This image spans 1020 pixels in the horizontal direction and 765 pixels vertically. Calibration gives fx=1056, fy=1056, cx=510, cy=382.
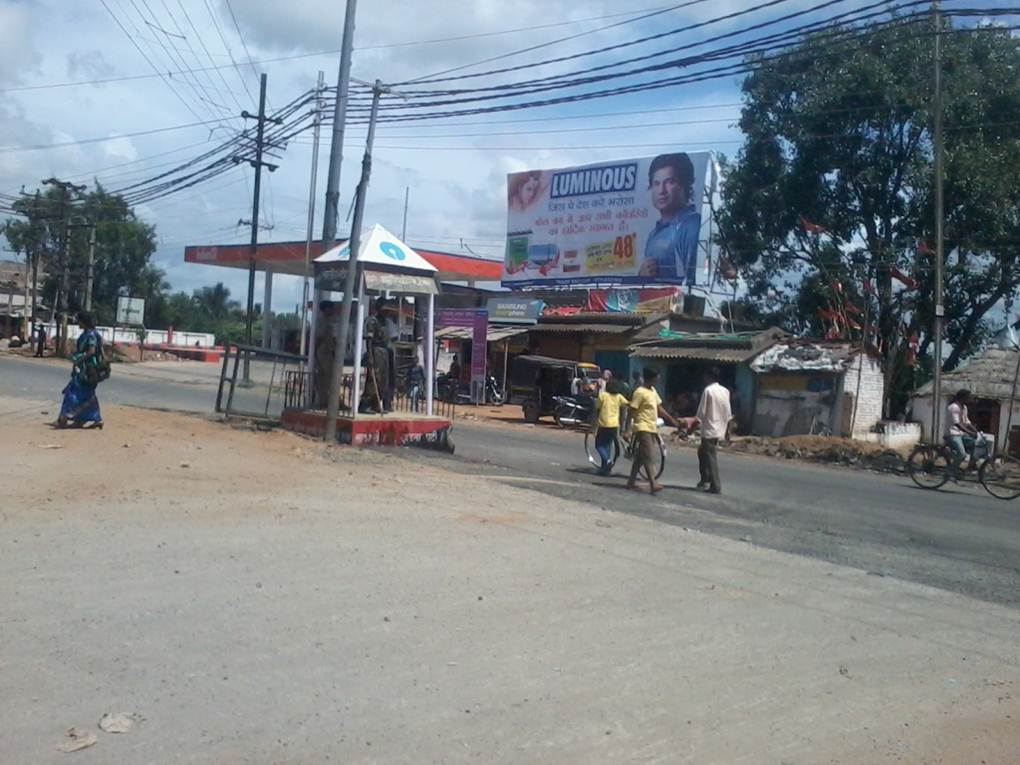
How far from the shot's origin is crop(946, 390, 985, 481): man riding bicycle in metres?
18.6

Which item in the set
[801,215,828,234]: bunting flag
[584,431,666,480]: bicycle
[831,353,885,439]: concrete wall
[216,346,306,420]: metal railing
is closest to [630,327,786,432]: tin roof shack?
[831,353,885,439]: concrete wall

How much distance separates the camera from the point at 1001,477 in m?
18.1

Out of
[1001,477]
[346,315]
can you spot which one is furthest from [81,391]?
[1001,477]

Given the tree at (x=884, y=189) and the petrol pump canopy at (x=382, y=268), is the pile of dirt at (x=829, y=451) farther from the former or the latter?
the petrol pump canopy at (x=382, y=268)

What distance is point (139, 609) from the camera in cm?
650

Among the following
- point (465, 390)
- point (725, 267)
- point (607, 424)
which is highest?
point (725, 267)

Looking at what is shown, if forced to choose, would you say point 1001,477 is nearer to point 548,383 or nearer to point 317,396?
point 317,396

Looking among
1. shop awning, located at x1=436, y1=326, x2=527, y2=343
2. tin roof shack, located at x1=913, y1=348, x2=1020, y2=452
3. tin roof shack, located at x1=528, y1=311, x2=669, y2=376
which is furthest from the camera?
shop awning, located at x1=436, y1=326, x2=527, y2=343

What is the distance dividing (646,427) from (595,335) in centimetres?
2253

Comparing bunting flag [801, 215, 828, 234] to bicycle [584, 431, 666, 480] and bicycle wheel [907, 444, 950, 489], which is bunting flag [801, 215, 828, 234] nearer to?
bicycle wheel [907, 444, 950, 489]

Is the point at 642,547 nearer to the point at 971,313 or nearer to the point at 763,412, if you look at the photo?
the point at 763,412

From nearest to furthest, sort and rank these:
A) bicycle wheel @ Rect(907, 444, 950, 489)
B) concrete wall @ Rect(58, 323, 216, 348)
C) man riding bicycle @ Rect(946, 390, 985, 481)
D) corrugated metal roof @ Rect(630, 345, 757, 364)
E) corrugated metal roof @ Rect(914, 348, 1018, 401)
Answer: man riding bicycle @ Rect(946, 390, 985, 481), bicycle wheel @ Rect(907, 444, 950, 489), corrugated metal roof @ Rect(914, 348, 1018, 401), corrugated metal roof @ Rect(630, 345, 757, 364), concrete wall @ Rect(58, 323, 216, 348)

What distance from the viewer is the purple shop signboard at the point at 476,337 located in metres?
34.4

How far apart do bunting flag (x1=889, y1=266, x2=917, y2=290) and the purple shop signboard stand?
41.0 feet
